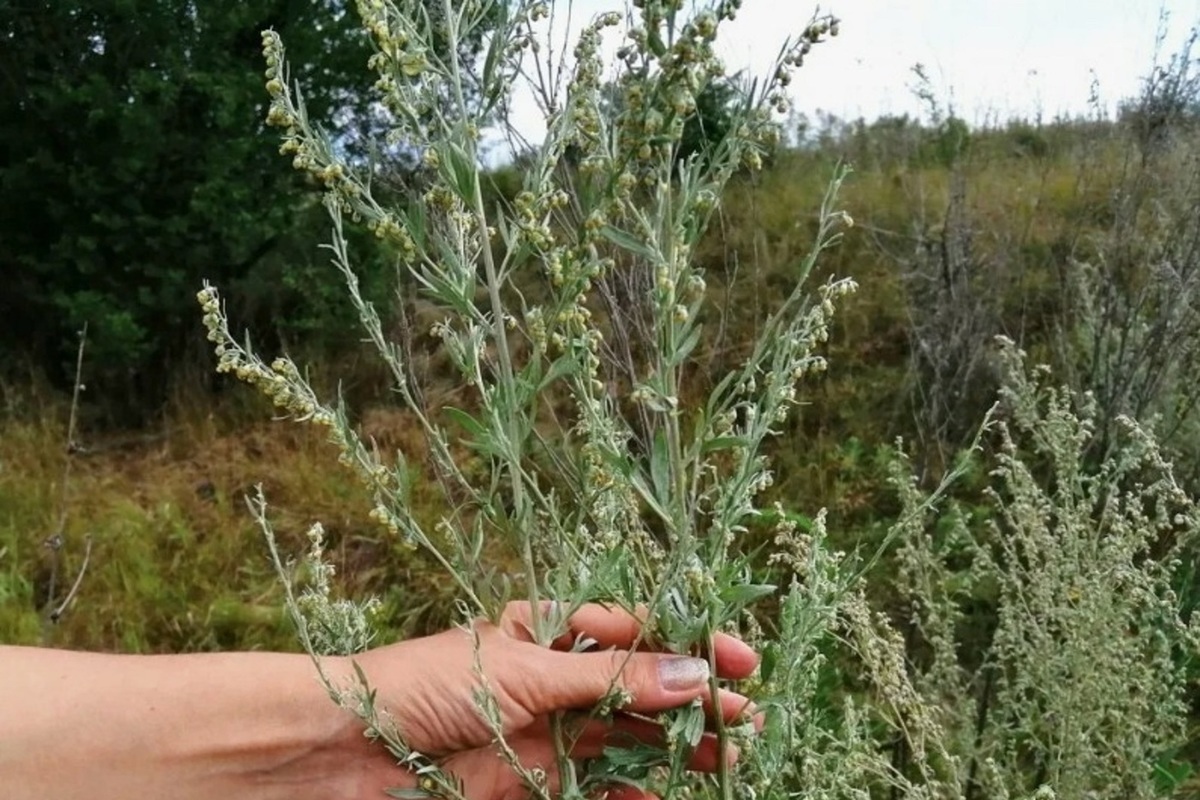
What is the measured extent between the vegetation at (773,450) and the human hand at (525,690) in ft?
0.17

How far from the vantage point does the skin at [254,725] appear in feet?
4.54

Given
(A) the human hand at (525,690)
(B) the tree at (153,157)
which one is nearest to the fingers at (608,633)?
(A) the human hand at (525,690)

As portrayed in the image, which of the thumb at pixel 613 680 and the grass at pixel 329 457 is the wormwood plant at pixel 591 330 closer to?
the thumb at pixel 613 680

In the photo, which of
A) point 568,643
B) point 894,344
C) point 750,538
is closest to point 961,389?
point 750,538

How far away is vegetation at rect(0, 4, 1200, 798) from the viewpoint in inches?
44.6

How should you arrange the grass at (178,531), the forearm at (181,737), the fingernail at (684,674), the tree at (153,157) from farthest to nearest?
the tree at (153,157) → the grass at (178,531) → the forearm at (181,737) → the fingernail at (684,674)

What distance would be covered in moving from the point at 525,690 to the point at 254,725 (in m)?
0.43

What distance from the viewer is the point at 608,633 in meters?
1.46

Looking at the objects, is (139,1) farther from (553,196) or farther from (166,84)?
(553,196)

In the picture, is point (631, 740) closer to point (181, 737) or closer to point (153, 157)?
point (181, 737)

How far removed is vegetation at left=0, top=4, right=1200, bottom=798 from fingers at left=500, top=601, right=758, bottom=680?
6cm

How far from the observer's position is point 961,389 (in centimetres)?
407

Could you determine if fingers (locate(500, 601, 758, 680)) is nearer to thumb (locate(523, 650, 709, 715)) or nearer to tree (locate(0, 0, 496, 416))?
thumb (locate(523, 650, 709, 715))

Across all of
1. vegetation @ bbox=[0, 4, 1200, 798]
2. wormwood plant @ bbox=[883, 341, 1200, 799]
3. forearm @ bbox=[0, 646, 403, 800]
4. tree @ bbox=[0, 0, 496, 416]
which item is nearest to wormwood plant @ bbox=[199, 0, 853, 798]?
vegetation @ bbox=[0, 4, 1200, 798]
